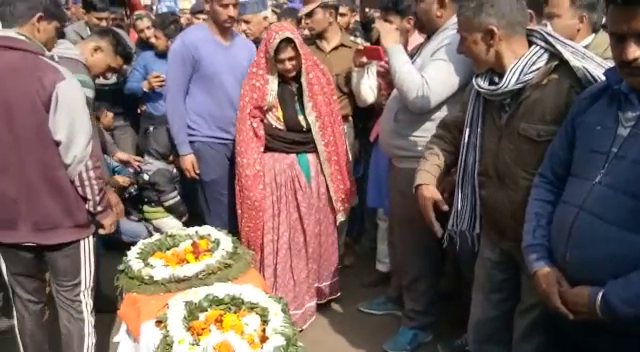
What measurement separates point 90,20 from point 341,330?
4.90 meters

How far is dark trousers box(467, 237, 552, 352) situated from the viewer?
2537mm

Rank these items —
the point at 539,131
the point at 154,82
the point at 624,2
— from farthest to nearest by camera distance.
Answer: the point at 154,82
the point at 539,131
the point at 624,2

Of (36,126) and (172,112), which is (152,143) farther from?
(36,126)

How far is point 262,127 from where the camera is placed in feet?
13.2

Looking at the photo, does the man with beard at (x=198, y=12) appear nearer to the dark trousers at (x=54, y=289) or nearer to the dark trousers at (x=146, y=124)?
the dark trousers at (x=146, y=124)

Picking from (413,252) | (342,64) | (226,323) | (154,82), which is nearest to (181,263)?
(226,323)

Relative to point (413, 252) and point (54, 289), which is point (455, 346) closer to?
point (413, 252)

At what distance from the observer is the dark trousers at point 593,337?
6.63 feet

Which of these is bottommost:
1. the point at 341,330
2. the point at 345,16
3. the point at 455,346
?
the point at 341,330

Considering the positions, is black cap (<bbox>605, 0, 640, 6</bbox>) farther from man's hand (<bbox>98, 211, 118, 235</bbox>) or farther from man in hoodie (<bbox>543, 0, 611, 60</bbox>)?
man's hand (<bbox>98, 211, 118, 235</bbox>)

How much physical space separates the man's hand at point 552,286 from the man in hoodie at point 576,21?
186cm

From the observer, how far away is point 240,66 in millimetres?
4219

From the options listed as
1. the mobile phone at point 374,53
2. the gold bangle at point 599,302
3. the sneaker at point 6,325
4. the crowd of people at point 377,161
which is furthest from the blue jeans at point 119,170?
the gold bangle at point 599,302

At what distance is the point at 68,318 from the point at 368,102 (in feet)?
7.18
